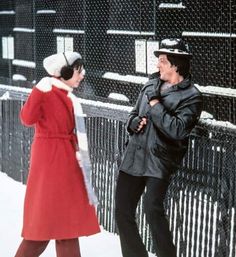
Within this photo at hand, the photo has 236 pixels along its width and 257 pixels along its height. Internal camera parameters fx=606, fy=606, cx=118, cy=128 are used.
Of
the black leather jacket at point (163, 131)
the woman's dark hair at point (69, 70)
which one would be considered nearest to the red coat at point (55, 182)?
the woman's dark hair at point (69, 70)

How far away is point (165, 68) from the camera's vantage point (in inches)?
163

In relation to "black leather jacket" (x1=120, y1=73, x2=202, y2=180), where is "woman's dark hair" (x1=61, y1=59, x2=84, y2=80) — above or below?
above

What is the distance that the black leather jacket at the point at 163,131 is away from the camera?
13.1 ft

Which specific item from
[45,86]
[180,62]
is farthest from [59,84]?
[180,62]

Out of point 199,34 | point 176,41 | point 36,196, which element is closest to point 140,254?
point 36,196

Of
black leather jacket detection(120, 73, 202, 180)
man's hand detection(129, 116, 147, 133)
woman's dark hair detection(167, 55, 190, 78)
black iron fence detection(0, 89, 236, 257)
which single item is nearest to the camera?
black leather jacket detection(120, 73, 202, 180)

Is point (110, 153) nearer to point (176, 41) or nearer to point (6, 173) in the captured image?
point (176, 41)

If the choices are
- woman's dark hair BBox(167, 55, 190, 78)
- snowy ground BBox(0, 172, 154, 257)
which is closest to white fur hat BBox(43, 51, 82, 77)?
woman's dark hair BBox(167, 55, 190, 78)

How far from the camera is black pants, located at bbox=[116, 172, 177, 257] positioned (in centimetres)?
416

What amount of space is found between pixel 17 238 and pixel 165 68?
8.29 ft

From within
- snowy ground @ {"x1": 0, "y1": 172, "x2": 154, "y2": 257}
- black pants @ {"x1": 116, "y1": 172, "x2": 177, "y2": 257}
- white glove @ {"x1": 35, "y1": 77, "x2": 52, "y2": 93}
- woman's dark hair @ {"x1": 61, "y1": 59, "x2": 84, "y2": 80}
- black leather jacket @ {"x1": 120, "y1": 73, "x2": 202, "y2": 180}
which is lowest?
snowy ground @ {"x1": 0, "y1": 172, "x2": 154, "y2": 257}

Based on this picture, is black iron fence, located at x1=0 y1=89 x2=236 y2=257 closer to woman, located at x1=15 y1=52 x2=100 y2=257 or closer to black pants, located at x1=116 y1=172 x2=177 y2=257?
black pants, located at x1=116 y1=172 x2=177 y2=257

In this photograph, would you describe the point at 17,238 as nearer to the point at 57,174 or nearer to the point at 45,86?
the point at 57,174

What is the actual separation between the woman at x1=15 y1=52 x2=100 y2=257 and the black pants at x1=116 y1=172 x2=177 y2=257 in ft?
0.86
